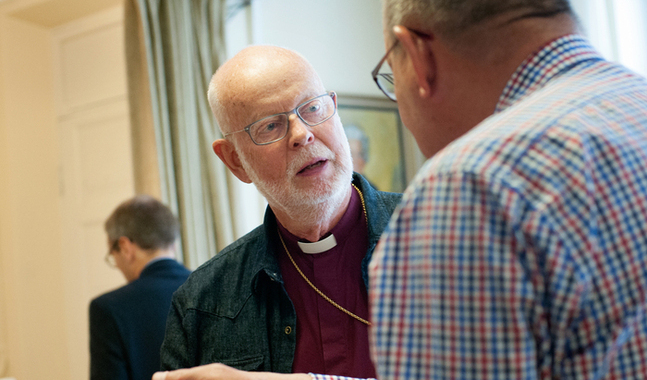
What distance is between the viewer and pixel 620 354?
2.02 ft

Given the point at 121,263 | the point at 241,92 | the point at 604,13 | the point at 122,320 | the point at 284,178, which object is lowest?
the point at 122,320

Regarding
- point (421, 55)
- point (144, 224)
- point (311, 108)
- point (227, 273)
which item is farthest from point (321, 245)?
point (144, 224)

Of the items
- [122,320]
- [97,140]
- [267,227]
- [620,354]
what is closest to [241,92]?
[267,227]

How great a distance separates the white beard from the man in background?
1.27 m

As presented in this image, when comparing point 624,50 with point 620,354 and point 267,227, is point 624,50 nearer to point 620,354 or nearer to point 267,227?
point 267,227

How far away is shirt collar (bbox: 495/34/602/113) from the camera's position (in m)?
0.73

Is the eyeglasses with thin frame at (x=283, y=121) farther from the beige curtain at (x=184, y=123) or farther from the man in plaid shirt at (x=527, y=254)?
the beige curtain at (x=184, y=123)

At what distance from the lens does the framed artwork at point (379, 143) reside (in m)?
3.64

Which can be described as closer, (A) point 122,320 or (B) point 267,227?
(B) point 267,227

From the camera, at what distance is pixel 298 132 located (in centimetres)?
154

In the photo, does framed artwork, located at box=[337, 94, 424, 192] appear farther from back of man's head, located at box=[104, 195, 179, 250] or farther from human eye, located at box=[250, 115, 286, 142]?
human eye, located at box=[250, 115, 286, 142]

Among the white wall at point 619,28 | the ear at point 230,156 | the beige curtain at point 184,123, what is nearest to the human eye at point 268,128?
the ear at point 230,156

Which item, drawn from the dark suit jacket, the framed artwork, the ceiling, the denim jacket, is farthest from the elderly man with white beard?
the ceiling

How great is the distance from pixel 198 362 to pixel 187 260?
2.03m
